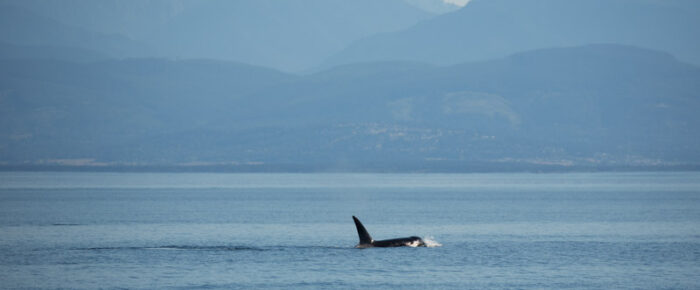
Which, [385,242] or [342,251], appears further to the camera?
[385,242]

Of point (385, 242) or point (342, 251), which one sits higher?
point (385, 242)

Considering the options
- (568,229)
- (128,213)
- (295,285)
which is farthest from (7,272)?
(128,213)

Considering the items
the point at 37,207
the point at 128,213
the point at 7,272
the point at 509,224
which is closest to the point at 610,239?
the point at 509,224

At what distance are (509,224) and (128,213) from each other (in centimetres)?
4513

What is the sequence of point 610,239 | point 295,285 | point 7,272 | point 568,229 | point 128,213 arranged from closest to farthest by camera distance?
1. point 295,285
2. point 7,272
3. point 610,239
4. point 568,229
5. point 128,213

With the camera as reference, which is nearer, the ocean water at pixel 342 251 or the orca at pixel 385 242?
the ocean water at pixel 342 251

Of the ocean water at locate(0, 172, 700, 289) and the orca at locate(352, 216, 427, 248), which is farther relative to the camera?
the orca at locate(352, 216, 427, 248)

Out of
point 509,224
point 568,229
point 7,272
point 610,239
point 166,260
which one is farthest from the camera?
point 509,224

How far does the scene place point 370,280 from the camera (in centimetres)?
5531

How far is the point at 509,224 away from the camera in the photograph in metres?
98.8

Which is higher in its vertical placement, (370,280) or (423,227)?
(423,227)

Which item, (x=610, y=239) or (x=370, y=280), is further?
(x=610, y=239)

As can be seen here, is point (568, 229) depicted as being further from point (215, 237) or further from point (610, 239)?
point (215, 237)

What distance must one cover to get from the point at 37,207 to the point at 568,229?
74.8 meters
